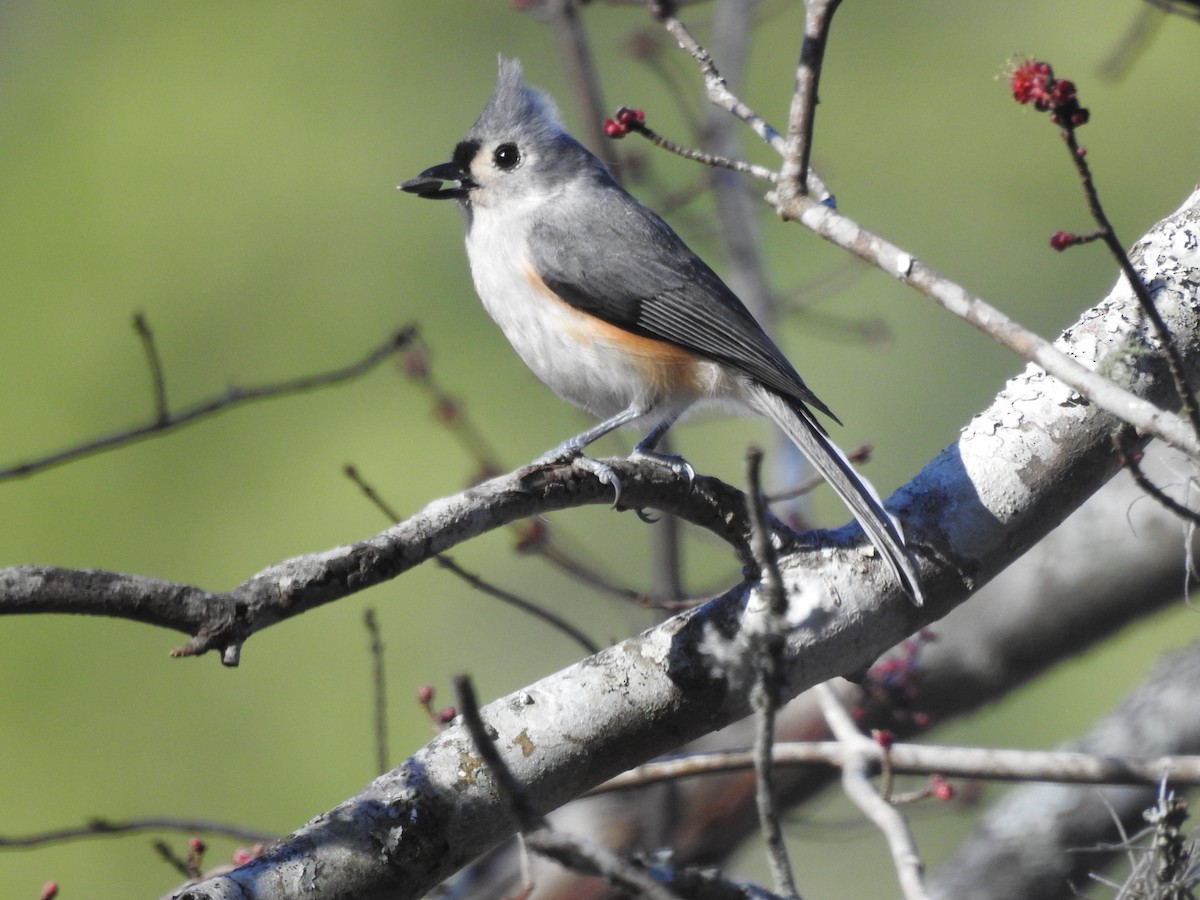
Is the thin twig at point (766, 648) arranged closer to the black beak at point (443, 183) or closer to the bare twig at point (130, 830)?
the bare twig at point (130, 830)

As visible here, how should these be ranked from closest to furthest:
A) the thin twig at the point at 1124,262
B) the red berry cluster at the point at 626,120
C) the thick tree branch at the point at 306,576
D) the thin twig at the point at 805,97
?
1. the thick tree branch at the point at 306,576
2. the thin twig at the point at 1124,262
3. the thin twig at the point at 805,97
4. the red berry cluster at the point at 626,120

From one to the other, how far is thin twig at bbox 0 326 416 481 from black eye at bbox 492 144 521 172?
0.49 meters

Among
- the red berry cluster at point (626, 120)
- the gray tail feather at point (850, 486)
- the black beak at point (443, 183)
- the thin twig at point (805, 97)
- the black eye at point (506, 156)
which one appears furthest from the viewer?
the black eye at point (506, 156)

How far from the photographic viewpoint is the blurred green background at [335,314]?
4438 mm

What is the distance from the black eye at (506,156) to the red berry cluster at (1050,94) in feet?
5.58

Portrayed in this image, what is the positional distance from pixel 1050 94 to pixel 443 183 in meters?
1.80

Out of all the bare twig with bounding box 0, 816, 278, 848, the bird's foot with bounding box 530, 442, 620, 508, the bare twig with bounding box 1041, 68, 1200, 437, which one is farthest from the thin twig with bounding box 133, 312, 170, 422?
the bare twig with bounding box 1041, 68, 1200, 437

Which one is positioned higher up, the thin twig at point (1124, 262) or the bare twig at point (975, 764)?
the thin twig at point (1124, 262)

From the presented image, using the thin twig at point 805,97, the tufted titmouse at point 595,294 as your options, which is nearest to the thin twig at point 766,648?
the thin twig at point 805,97

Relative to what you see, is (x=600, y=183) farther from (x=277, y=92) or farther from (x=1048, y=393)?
(x=277, y=92)

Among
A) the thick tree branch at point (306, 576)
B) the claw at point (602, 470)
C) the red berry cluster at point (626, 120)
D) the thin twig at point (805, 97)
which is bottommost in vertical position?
the thick tree branch at point (306, 576)

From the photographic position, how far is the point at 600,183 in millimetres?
3057

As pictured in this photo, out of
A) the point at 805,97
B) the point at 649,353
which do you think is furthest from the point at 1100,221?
the point at 649,353

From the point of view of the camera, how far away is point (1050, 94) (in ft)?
4.60
